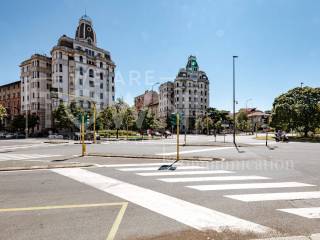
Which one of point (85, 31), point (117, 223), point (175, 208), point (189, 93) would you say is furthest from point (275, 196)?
point (189, 93)

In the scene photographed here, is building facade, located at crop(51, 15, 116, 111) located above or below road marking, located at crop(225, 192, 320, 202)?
above

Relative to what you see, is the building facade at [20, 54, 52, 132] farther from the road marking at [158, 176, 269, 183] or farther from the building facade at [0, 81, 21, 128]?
the road marking at [158, 176, 269, 183]

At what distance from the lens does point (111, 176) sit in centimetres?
972

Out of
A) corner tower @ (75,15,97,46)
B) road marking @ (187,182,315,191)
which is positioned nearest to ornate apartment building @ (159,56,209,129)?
corner tower @ (75,15,97,46)

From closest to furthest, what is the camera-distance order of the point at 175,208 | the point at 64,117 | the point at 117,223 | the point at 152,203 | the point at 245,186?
the point at 117,223 → the point at 175,208 → the point at 152,203 → the point at 245,186 → the point at 64,117

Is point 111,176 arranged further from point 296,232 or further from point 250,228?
point 296,232

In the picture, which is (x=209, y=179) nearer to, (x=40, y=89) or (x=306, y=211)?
(x=306, y=211)

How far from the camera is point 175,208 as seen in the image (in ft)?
19.6

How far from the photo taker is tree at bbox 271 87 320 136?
40500 millimetres

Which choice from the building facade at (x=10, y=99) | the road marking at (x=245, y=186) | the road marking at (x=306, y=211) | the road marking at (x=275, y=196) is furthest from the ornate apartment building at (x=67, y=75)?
the road marking at (x=306, y=211)

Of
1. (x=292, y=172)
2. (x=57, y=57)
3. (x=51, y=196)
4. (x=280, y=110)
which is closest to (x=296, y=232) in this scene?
(x=51, y=196)

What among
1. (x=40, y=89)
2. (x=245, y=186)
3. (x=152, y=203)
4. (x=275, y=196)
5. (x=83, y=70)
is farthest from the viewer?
(x=83, y=70)

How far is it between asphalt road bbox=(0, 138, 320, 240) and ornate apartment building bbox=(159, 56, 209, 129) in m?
92.7

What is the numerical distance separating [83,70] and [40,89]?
12167 millimetres
